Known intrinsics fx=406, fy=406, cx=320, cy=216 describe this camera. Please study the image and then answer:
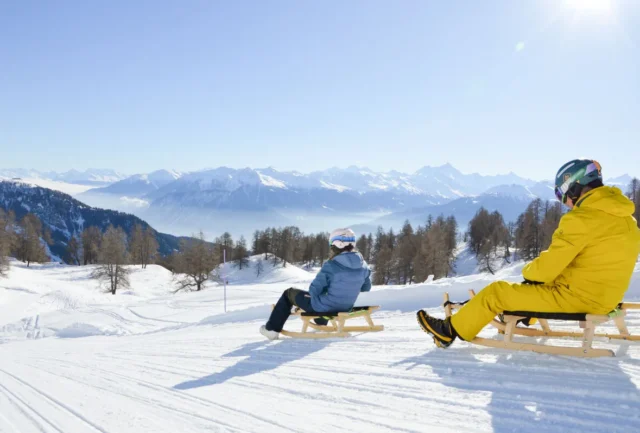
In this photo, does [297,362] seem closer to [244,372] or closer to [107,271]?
[244,372]

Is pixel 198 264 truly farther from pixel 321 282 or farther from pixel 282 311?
pixel 321 282

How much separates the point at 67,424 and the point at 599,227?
5345 mm

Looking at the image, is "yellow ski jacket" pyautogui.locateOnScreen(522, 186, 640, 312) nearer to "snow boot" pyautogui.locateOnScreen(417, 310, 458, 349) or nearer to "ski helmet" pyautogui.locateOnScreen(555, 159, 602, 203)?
"ski helmet" pyautogui.locateOnScreen(555, 159, 602, 203)

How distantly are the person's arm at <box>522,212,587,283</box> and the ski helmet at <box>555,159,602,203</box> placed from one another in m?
0.45

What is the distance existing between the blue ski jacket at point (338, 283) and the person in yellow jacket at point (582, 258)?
2.57 metres

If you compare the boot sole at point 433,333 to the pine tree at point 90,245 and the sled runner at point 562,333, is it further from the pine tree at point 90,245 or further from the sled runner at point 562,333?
the pine tree at point 90,245

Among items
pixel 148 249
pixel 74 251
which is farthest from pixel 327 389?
pixel 74 251

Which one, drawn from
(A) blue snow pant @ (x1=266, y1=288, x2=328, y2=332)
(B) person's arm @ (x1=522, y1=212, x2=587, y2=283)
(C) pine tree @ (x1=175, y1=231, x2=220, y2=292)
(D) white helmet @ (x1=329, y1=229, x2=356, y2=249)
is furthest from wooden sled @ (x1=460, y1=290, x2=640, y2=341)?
(C) pine tree @ (x1=175, y1=231, x2=220, y2=292)

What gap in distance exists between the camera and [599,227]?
402 centimetres

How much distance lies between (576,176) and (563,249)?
2.87 feet

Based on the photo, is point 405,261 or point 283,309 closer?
point 283,309

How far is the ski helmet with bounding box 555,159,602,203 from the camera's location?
4336 millimetres

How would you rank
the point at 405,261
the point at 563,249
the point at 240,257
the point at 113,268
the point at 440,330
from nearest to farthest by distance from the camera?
the point at 563,249 → the point at 440,330 → the point at 113,268 → the point at 405,261 → the point at 240,257

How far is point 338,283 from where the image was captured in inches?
270
